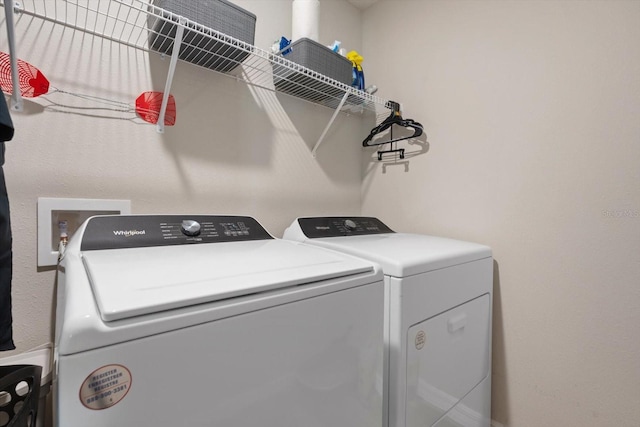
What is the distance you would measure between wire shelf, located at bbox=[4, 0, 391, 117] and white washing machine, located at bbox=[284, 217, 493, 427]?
68 centimetres

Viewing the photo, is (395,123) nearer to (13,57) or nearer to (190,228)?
(190,228)

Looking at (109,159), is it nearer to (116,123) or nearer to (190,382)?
(116,123)

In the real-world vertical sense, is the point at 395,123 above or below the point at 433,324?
above

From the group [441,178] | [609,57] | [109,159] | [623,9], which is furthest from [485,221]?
[109,159]

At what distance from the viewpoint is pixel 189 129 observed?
4.15 ft

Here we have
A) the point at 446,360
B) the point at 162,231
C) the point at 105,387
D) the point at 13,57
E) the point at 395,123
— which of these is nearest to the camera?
the point at 105,387

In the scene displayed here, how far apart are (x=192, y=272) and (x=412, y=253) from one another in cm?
71

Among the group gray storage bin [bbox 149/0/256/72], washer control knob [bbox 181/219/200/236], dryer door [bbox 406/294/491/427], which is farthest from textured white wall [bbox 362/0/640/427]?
washer control knob [bbox 181/219/200/236]

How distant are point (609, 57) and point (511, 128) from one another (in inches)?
14.6

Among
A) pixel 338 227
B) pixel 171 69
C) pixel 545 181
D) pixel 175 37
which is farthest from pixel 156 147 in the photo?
pixel 545 181

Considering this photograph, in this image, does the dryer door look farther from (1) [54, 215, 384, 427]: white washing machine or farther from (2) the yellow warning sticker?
(2) the yellow warning sticker

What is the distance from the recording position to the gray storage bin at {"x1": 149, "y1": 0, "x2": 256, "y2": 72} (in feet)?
3.27

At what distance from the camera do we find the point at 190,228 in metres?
0.98

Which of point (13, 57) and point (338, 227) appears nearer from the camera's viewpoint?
point (13, 57)
